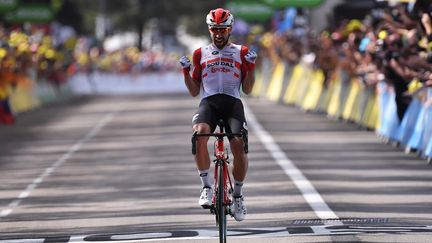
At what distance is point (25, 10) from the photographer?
54.3m

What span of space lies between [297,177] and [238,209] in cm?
658

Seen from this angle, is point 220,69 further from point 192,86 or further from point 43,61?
point 43,61

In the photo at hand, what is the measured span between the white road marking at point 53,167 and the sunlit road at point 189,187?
0.07ft

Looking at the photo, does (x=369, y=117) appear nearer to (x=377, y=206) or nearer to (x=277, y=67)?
(x=377, y=206)

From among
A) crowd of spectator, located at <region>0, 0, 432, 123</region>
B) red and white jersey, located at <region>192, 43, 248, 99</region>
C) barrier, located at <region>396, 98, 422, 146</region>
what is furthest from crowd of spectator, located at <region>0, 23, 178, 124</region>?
red and white jersey, located at <region>192, 43, 248, 99</region>

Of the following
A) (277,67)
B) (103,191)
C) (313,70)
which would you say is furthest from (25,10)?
(103,191)

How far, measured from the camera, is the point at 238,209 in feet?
45.2

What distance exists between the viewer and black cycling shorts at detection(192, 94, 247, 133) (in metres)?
13.7

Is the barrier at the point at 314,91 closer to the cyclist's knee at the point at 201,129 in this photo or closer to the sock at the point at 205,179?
the sock at the point at 205,179

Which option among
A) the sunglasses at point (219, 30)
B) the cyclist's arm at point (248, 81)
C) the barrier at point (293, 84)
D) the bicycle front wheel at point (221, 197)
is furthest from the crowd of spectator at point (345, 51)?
the bicycle front wheel at point (221, 197)

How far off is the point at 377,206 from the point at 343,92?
18212 mm

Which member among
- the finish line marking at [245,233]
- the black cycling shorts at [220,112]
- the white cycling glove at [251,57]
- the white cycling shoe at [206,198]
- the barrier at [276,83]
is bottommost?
the barrier at [276,83]

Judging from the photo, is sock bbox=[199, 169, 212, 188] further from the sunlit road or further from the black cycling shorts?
the sunlit road

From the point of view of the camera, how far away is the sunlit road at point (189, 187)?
14.6 meters
